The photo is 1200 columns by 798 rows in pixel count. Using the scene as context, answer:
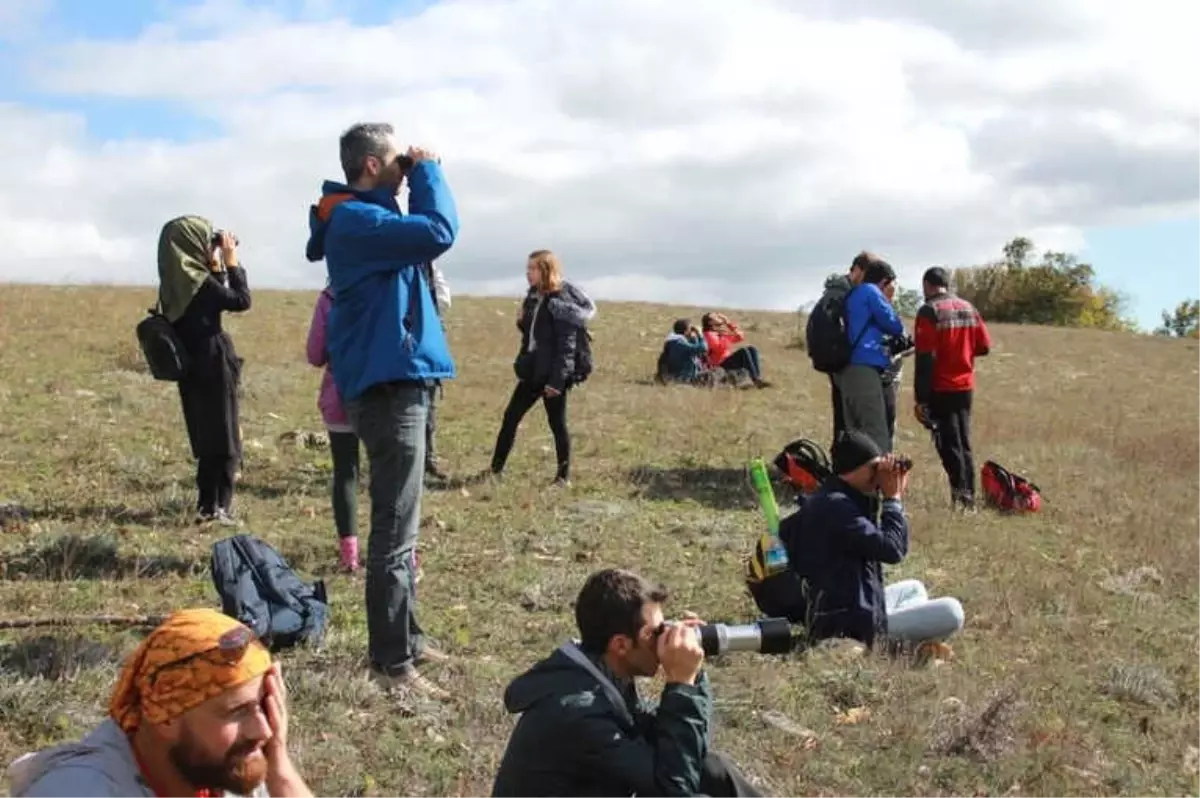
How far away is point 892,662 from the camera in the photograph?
21.0 feet

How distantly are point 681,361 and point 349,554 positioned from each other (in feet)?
39.5

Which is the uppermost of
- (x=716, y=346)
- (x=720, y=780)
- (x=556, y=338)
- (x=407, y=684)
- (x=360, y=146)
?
(x=360, y=146)

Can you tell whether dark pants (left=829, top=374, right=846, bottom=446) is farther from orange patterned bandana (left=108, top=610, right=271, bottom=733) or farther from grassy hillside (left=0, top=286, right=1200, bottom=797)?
orange patterned bandana (left=108, top=610, right=271, bottom=733)

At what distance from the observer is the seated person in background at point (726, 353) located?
769 inches

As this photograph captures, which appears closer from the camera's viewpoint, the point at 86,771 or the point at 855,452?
the point at 86,771

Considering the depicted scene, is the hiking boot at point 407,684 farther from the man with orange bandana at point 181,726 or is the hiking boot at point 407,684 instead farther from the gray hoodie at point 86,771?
the gray hoodie at point 86,771

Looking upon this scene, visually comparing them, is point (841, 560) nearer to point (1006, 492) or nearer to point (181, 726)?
point (181, 726)

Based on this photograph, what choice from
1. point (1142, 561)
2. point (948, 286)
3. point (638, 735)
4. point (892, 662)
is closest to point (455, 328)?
point (948, 286)

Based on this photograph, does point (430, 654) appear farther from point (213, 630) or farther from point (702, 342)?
point (702, 342)

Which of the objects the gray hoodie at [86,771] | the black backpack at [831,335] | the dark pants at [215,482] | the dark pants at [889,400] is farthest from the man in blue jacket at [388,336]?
the dark pants at [889,400]

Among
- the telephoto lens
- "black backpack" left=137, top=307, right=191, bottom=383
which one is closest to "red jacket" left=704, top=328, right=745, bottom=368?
"black backpack" left=137, top=307, right=191, bottom=383

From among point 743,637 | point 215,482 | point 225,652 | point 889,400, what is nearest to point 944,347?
point 889,400

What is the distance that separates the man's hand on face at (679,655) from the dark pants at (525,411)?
6.89 m

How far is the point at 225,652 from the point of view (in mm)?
2656
